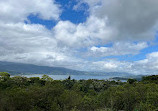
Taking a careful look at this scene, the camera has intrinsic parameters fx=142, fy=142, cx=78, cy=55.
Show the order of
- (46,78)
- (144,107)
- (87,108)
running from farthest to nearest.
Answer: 1. (46,78)
2. (87,108)
3. (144,107)

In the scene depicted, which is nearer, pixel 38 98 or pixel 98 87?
pixel 38 98

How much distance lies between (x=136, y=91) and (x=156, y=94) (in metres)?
1.87

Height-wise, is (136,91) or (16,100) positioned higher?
(136,91)

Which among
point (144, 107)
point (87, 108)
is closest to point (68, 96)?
point (87, 108)

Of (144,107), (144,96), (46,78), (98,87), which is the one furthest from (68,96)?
(46,78)

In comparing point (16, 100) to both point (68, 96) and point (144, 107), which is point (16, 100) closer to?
point (68, 96)

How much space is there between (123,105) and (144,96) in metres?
1.73

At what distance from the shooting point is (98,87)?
3356cm

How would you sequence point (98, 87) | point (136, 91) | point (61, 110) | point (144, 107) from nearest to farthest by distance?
1. point (144, 107)
2. point (61, 110)
3. point (136, 91)
4. point (98, 87)

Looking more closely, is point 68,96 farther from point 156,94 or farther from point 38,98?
point 156,94

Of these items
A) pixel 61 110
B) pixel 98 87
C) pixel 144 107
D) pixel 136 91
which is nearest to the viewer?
pixel 144 107

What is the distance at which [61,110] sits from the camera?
9.12 m

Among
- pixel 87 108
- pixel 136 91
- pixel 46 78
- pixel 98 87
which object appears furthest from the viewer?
pixel 46 78

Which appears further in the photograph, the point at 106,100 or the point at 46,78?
the point at 46,78
